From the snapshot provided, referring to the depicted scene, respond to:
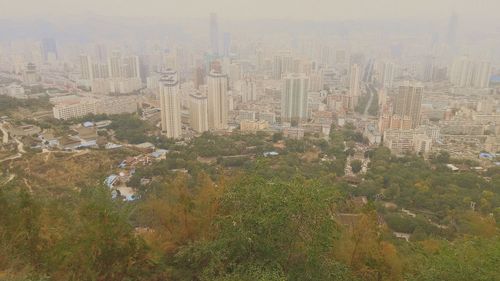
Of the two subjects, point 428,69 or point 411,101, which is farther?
point 428,69

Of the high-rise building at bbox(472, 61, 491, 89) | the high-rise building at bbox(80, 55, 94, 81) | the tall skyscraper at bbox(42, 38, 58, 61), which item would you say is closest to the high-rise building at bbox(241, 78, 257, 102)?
the high-rise building at bbox(80, 55, 94, 81)

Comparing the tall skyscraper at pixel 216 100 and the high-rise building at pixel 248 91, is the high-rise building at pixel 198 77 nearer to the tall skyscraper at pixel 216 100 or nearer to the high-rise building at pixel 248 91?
the high-rise building at pixel 248 91

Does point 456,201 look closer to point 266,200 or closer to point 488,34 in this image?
point 266,200

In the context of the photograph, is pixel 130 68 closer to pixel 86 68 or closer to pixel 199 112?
pixel 86 68

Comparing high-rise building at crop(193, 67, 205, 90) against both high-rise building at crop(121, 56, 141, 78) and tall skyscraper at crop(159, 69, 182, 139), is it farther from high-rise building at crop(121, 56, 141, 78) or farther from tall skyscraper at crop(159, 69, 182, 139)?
tall skyscraper at crop(159, 69, 182, 139)

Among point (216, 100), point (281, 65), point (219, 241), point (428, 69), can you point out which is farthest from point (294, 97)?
point (428, 69)

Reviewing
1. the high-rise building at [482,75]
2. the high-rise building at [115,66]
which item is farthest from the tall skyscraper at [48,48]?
the high-rise building at [482,75]
